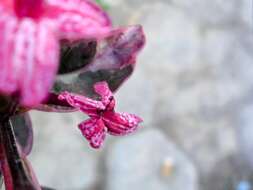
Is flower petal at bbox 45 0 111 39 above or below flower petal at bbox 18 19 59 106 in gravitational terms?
above

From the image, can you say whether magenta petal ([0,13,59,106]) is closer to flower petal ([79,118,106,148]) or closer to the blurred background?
flower petal ([79,118,106,148])

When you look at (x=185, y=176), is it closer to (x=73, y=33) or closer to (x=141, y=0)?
(x=141, y=0)

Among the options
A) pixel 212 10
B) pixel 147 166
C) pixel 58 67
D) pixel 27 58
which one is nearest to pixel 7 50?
pixel 27 58

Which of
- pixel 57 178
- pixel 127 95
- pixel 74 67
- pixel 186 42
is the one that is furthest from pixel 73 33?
pixel 186 42

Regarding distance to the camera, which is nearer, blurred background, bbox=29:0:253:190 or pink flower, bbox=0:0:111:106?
pink flower, bbox=0:0:111:106

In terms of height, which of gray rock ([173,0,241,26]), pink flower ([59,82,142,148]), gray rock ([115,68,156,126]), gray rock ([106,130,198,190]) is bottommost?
pink flower ([59,82,142,148])

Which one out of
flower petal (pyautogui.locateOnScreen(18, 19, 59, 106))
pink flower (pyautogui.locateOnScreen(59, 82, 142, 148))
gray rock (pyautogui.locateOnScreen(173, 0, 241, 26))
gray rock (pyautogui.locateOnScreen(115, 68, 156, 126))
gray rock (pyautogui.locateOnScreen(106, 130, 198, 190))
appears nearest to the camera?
flower petal (pyautogui.locateOnScreen(18, 19, 59, 106))

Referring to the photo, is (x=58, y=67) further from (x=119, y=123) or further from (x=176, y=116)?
(x=176, y=116)

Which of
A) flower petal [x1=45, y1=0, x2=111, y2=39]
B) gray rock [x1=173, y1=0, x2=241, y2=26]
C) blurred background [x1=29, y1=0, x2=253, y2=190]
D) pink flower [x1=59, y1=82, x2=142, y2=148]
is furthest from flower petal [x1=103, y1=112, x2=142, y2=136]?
gray rock [x1=173, y1=0, x2=241, y2=26]

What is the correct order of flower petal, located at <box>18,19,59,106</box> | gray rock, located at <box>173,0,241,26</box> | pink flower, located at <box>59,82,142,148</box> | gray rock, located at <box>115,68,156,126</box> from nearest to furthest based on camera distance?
flower petal, located at <box>18,19,59,106</box>, pink flower, located at <box>59,82,142,148</box>, gray rock, located at <box>115,68,156,126</box>, gray rock, located at <box>173,0,241,26</box>
